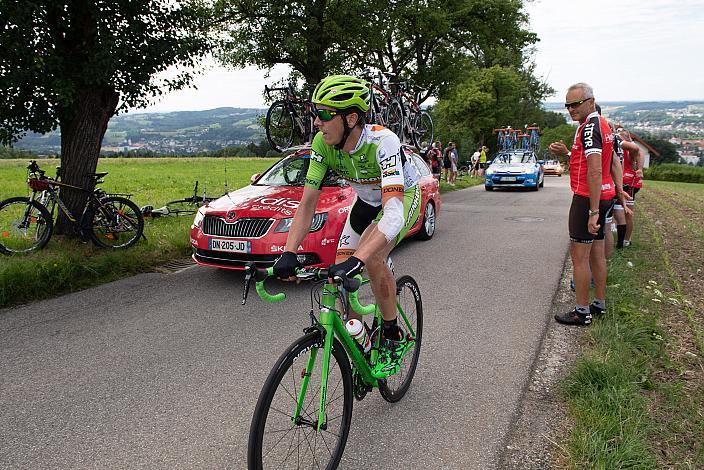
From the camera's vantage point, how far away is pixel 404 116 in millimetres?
12445

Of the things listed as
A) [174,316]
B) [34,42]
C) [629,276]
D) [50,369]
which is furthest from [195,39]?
[629,276]

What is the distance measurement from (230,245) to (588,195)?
3.85 meters

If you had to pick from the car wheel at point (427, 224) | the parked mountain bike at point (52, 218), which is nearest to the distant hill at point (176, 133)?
the parked mountain bike at point (52, 218)

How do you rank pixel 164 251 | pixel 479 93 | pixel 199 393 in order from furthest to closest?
pixel 479 93, pixel 164 251, pixel 199 393

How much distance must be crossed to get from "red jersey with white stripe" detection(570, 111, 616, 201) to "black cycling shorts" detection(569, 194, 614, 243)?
0.19 feet

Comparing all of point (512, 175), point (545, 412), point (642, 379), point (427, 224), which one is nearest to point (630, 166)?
point (427, 224)

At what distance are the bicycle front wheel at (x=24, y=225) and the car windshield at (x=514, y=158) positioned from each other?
18739 mm

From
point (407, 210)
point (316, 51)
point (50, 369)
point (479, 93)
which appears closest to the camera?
point (407, 210)

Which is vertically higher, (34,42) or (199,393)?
(34,42)

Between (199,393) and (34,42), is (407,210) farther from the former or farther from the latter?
(34,42)

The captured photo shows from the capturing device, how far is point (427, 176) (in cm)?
987

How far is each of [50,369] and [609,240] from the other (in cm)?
564

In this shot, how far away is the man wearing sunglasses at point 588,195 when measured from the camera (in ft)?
15.5

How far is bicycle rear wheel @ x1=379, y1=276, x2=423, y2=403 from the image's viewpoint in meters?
3.53
